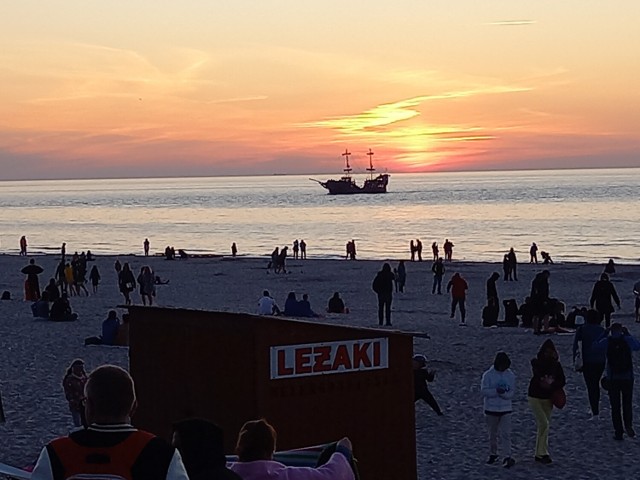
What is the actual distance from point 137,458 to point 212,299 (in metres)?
28.7

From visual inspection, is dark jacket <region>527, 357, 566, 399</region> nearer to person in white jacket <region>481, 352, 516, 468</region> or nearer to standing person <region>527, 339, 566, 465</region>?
standing person <region>527, 339, 566, 465</region>

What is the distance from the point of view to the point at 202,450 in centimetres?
408

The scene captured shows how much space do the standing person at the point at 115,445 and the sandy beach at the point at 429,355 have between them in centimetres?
685

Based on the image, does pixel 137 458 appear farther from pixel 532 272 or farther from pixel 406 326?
pixel 532 272

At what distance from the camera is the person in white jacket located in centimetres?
988

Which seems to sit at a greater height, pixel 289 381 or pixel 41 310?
pixel 289 381

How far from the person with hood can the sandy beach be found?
6.29 meters

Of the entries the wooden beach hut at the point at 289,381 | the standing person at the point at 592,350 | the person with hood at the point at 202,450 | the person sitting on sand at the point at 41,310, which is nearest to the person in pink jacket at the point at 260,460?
the person with hood at the point at 202,450

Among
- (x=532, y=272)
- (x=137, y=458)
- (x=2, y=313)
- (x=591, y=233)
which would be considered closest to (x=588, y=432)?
(x=137, y=458)

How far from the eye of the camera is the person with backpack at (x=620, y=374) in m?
10.9

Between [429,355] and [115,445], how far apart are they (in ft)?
48.8

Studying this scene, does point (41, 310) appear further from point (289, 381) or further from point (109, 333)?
point (289, 381)

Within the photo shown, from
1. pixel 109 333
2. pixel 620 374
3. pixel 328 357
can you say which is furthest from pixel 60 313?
pixel 328 357

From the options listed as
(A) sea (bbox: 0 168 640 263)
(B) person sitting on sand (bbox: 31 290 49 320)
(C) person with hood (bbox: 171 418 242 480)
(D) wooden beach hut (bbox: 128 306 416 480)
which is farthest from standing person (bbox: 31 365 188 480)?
(A) sea (bbox: 0 168 640 263)
